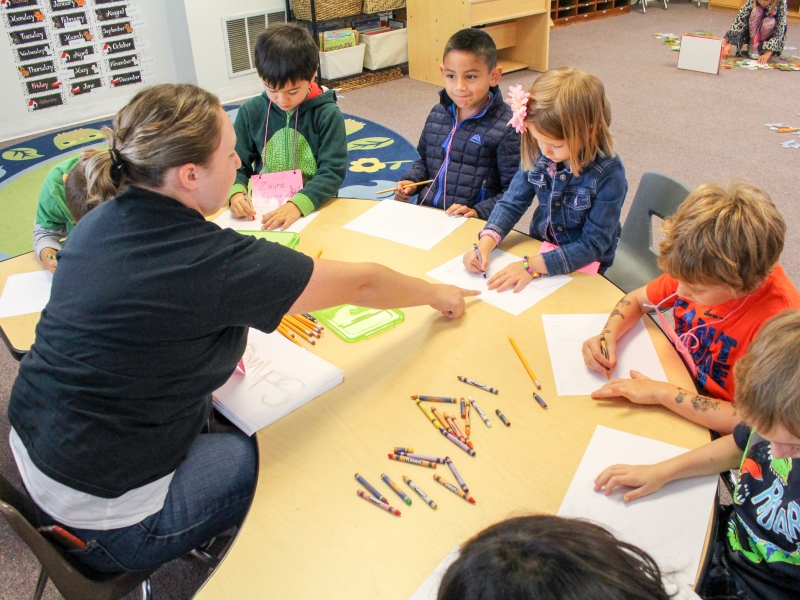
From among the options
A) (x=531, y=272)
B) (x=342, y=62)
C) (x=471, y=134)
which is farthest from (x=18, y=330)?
(x=342, y=62)

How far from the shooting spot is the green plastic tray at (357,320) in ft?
4.66

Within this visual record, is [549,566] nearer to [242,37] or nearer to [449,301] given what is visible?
[449,301]

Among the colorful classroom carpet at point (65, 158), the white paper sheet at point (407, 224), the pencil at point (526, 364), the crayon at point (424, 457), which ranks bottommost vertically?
the colorful classroom carpet at point (65, 158)

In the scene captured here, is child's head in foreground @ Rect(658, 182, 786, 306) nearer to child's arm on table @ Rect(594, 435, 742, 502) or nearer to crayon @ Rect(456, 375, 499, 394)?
child's arm on table @ Rect(594, 435, 742, 502)

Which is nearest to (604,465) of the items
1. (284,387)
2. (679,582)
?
(679,582)

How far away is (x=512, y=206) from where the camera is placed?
1.79m

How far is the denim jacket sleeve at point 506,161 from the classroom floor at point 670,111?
1.11 meters

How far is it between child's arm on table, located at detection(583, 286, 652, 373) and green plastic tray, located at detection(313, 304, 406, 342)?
42 cm

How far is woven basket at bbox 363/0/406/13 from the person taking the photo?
5062 millimetres

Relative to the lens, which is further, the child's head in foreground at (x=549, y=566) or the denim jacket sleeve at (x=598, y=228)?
the denim jacket sleeve at (x=598, y=228)

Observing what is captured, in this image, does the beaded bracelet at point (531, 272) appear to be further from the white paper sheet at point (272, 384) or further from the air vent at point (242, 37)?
the air vent at point (242, 37)

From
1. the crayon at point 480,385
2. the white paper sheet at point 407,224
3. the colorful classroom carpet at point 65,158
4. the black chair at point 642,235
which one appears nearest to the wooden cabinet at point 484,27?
the colorful classroom carpet at point 65,158

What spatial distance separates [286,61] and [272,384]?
1137 millimetres

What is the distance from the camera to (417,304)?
138 centimetres
